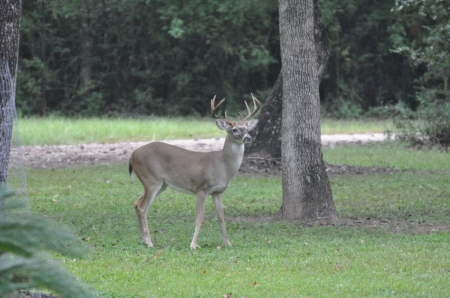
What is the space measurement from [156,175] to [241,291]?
2898 millimetres

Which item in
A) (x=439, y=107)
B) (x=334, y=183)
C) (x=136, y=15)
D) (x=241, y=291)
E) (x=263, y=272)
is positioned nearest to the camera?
(x=241, y=291)

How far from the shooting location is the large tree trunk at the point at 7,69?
23.6ft

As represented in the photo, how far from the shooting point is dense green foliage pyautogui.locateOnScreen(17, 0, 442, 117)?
1278 inches

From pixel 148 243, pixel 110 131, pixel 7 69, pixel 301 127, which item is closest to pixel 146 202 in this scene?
pixel 148 243

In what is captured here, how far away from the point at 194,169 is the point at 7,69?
2.66 metres

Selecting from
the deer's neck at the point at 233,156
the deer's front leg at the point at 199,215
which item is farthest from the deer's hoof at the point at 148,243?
the deer's neck at the point at 233,156

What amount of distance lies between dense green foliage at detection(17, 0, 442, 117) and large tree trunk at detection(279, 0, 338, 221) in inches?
842

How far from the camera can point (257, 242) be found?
29.9ft

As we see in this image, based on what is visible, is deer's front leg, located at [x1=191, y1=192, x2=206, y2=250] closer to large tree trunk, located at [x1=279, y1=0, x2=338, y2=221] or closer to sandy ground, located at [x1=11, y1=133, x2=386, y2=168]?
large tree trunk, located at [x1=279, y1=0, x2=338, y2=221]

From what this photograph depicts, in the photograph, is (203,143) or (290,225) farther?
(203,143)

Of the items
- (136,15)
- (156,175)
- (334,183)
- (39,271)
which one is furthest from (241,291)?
(136,15)

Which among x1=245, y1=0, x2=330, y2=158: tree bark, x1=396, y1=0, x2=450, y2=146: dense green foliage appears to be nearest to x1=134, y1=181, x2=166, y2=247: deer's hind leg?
x1=245, y1=0, x2=330, y2=158: tree bark

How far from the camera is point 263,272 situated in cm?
748

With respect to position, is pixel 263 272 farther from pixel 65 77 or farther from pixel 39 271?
pixel 65 77
